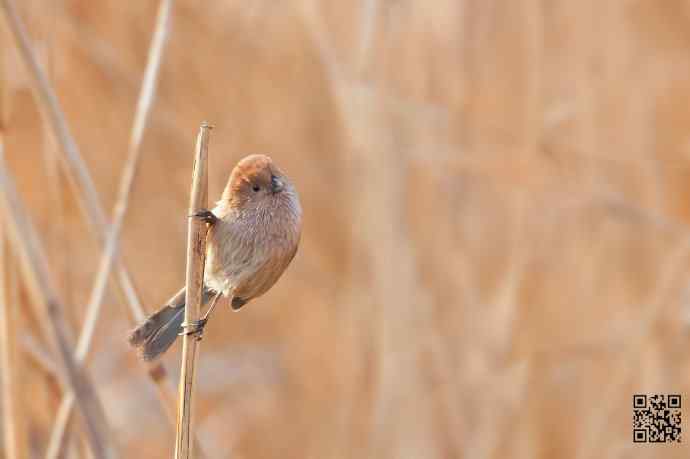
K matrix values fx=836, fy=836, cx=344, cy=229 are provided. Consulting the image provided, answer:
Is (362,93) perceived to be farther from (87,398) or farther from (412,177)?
(87,398)

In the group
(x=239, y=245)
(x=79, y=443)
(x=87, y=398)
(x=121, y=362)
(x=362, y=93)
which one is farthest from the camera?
(x=121, y=362)

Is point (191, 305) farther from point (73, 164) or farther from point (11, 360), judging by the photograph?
point (11, 360)

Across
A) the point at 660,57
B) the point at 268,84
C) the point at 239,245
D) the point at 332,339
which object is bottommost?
the point at 239,245

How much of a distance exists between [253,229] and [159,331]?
162 mm

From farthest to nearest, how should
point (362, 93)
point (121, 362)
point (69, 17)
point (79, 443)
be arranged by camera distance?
point (121, 362)
point (69, 17)
point (362, 93)
point (79, 443)

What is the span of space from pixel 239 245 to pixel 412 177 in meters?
0.87

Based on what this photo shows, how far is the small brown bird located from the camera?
2.75ft

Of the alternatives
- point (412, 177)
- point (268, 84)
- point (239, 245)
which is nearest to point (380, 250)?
point (412, 177)

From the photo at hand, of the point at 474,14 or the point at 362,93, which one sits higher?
the point at 474,14

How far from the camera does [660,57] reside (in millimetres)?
1763
